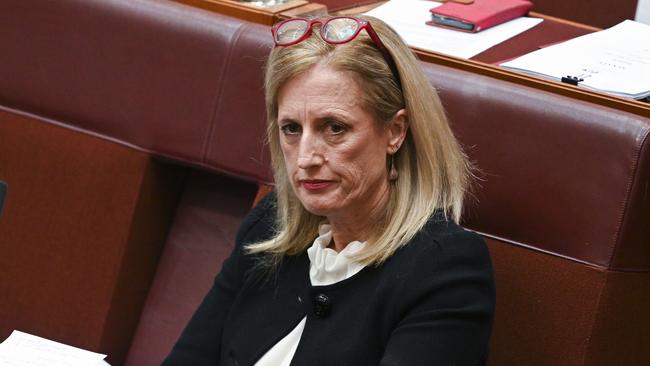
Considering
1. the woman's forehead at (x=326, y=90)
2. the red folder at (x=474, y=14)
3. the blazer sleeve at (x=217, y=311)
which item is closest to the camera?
the woman's forehead at (x=326, y=90)

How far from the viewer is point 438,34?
229 centimetres

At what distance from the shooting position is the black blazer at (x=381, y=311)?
1660 millimetres

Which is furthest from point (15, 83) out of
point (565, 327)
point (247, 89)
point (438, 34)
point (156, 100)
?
point (565, 327)

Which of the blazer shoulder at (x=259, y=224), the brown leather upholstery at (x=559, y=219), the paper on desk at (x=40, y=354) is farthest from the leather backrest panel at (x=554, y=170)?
the paper on desk at (x=40, y=354)

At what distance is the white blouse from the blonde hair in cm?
3

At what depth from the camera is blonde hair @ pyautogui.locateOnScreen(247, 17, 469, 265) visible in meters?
1.76

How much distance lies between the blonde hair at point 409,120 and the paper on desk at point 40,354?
1.55 feet

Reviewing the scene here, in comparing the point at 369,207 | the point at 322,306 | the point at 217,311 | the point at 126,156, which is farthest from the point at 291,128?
the point at 126,156

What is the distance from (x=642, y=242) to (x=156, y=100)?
100 centimetres

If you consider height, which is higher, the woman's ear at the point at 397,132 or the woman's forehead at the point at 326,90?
the woman's forehead at the point at 326,90

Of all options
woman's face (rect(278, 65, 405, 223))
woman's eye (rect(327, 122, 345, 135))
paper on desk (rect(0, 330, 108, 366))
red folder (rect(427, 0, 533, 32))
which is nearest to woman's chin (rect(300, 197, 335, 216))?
woman's face (rect(278, 65, 405, 223))

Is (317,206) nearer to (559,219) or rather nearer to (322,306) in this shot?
(322,306)

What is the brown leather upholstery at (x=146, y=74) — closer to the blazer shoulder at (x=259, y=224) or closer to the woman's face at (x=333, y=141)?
the blazer shoulder at (x=259, y=224)

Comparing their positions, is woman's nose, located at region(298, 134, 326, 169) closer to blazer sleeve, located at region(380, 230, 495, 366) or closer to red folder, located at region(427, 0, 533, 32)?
blazer sleeve, located at region(380, 230, 495, 366)
